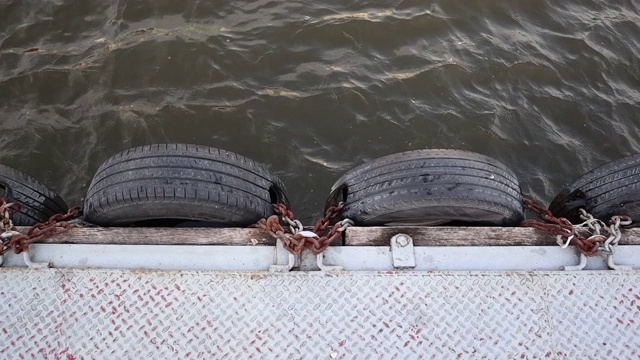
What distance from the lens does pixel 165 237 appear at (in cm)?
335

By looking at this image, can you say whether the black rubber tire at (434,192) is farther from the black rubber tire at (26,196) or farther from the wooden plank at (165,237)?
the black rubber tire at (26,196)

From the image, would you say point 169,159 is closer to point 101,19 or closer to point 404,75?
point 404,75

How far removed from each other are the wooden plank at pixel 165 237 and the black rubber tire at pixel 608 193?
2225 millimetres

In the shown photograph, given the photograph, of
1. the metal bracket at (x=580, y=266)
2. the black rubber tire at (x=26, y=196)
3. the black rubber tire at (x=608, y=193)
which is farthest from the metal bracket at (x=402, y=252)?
the black rubber tire at (x=26, y=196)

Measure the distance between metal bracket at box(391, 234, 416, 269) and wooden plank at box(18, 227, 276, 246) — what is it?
0.67 metres

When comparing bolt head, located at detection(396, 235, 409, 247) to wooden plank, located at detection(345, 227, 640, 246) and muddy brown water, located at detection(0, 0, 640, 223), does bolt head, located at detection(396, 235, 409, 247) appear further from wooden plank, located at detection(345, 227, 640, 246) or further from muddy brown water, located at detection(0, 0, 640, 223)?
muddy brown water, located at detection(0, 0, 640, 223)

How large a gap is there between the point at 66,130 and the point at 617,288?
16.5 ft

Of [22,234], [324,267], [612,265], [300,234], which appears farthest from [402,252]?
[22,234]

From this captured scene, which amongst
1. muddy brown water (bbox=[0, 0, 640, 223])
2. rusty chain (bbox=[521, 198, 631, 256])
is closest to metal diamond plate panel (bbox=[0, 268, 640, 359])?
rusty chain (bbox=[521, 198, 631, 256])

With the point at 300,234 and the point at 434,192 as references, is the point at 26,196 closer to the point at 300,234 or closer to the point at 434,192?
the point at 300,234

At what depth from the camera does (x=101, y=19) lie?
6836 mm

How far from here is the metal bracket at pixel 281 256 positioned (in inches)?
124

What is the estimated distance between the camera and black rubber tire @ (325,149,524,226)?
3.60 metres

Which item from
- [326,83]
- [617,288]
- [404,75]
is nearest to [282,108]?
[326,83]
